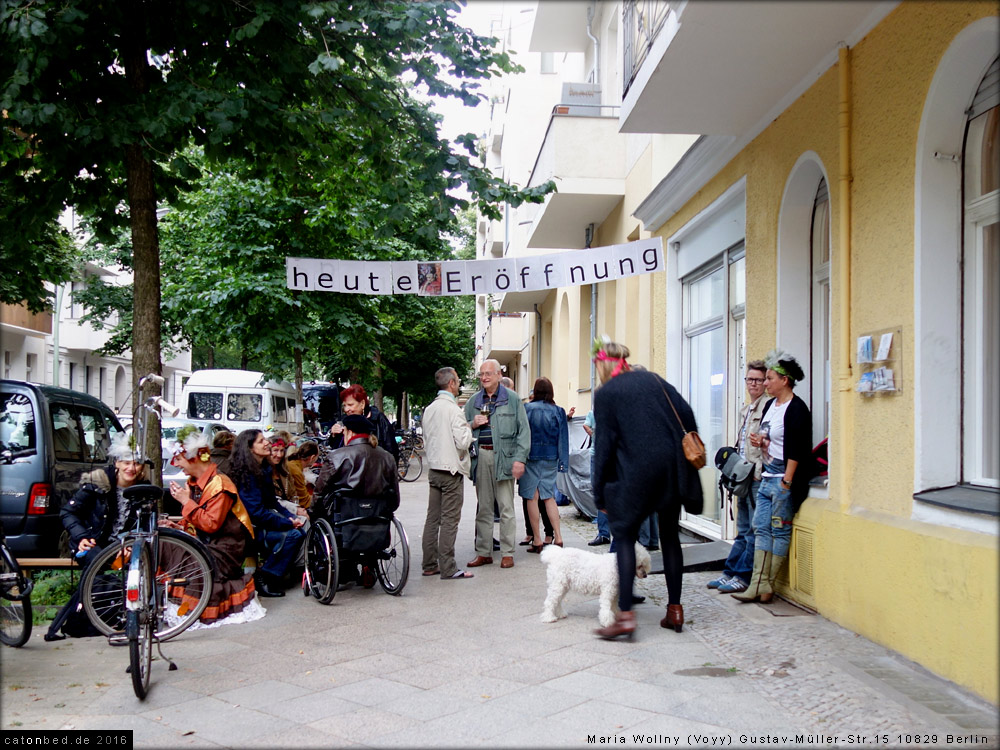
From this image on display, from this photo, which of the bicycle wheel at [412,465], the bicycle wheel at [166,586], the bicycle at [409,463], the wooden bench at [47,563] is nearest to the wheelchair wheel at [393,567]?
the bicycle wheel at [166,586]

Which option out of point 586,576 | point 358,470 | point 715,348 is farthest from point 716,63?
point 358,470

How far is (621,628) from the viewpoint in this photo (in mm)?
5672

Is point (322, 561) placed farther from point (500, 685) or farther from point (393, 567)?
point (500, 685)

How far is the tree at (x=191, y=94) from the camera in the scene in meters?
7.31

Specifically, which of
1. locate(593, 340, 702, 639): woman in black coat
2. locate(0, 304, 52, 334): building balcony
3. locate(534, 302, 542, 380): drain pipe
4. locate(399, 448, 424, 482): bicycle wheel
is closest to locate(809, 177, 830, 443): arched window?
locate(593, 340, 702, 639): woman in black coat

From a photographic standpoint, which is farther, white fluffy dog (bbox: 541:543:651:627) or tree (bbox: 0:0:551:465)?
tree (bbox: 0:0:551:465)

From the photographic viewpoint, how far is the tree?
7.31 m

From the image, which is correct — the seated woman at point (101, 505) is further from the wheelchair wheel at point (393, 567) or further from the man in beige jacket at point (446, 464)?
the man in beige jacket at point (446, 464)

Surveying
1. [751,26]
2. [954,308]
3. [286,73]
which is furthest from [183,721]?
[286,73]

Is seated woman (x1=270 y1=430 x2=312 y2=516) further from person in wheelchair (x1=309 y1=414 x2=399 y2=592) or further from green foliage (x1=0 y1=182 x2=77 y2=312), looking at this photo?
green foliage (x1=0 y1=182 x2=77 y2=312)

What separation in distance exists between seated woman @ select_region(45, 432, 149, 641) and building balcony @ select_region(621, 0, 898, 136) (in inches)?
199

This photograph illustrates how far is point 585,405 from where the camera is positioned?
1666 cm

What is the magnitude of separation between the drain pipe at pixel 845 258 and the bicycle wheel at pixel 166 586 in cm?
451

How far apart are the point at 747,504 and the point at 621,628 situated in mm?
2156
